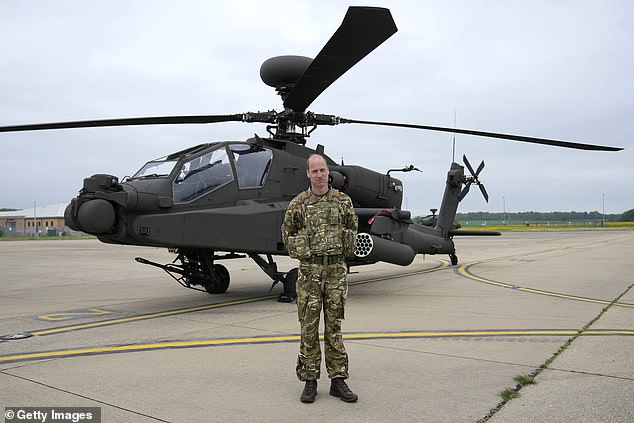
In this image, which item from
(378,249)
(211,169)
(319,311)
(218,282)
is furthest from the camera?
(218,282)

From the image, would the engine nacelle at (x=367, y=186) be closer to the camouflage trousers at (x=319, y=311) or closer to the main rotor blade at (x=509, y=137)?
the main rotor blade at (x=509, y=137)

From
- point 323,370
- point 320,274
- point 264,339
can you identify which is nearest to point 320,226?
point 320,274

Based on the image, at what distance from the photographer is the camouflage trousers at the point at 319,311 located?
13.6ft

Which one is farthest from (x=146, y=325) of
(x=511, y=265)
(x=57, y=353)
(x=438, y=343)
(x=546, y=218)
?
(x=546, y=218)

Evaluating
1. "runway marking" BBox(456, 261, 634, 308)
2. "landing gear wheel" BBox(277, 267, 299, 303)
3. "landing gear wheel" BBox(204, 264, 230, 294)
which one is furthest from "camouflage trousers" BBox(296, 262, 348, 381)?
"runway marking" BBox(456, 261, 634, 308)

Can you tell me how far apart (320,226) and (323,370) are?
1517mm

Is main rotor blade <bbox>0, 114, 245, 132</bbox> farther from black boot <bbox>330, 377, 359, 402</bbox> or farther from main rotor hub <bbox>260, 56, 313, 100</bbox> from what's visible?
black boot <bbox>330, 377, 359, 402</bbox>

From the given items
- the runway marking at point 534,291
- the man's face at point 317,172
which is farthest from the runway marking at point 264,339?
the runway marking at point 534,291

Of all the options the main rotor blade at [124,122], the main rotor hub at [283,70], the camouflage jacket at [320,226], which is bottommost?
the camouflage jacket at [320,226]

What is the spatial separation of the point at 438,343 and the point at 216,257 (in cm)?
503

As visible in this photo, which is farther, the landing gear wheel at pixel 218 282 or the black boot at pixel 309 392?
the landing gear wheel at pixel 218 282

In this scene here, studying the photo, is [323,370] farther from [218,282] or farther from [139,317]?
[218,282]

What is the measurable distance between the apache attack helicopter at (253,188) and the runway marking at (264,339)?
6.11ft

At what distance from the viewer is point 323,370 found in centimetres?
489
